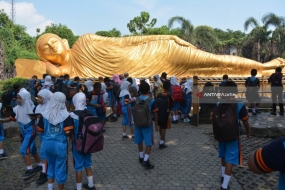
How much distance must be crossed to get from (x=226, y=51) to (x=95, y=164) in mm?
32209

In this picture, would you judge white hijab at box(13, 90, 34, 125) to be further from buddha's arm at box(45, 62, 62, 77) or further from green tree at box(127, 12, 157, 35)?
green tree at box(127, 12, 157, 35)

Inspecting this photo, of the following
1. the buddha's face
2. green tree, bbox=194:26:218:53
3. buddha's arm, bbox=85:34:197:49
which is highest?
green tree, bbox=194:26:218:53

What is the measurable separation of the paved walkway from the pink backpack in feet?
2.56

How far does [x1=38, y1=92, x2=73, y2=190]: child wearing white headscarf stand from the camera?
3.33m

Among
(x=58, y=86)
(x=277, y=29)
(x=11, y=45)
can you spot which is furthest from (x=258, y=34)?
(x=11, y=45)

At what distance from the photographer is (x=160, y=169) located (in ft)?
14.8

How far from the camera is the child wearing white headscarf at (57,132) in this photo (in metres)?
3.33

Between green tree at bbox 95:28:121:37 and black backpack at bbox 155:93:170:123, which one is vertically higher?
green tree at bbox 95:28:121:37

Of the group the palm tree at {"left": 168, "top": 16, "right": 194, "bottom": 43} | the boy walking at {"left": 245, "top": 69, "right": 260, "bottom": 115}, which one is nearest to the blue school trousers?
the boy walking at {"left": 245, "top": 69, "right": 260, "bottom": 115}

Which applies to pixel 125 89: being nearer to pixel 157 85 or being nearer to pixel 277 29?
pixel 157 85

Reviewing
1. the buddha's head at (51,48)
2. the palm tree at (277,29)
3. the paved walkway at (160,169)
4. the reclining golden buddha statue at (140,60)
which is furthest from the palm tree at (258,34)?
the paved walkway at (160,169)

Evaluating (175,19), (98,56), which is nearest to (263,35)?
(175,19)

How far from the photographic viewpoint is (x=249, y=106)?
8.49 meters

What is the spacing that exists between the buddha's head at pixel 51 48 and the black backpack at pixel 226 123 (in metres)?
10.5
